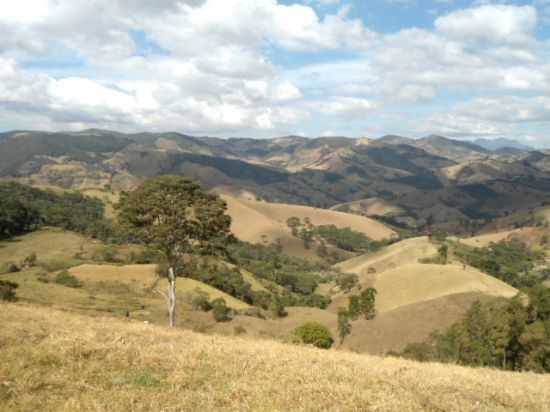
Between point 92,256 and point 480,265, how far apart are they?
149 meters

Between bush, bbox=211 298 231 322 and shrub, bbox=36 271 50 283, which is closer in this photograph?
bush, bbox=211 298 231 322

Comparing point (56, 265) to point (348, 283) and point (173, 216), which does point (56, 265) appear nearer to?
point (348, 283)

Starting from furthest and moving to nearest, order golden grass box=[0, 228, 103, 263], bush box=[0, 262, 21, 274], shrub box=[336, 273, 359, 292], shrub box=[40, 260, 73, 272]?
shrub box=[336, 273, 359, 292], golden grass box=[0, 228, 103, 263], shrub box=[40, 260, 73, 272], bush box=[0, 262, 21, 274]

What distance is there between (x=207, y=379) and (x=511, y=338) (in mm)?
48942

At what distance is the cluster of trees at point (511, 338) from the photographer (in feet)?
165

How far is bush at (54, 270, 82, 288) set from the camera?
111m

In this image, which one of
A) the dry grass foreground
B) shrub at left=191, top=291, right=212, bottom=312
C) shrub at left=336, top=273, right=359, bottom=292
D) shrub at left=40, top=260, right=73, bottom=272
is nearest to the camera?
the dry grass foreground

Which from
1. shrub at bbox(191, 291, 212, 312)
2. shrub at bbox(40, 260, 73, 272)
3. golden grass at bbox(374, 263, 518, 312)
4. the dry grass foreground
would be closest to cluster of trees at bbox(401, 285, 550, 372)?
the dry grass foreground

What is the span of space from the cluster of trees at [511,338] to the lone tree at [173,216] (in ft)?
105

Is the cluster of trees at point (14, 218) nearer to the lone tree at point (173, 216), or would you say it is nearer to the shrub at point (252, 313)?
the shrub at point (252, 313)

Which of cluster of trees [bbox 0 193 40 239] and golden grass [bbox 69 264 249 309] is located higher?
cluster of trees [bbox 0 193 40 239]

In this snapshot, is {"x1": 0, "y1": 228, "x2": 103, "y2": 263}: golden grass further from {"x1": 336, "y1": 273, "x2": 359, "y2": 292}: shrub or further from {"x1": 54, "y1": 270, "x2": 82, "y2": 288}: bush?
{"x1": 336, "y1": 273, "x2": 359, "y2": 292}: shrub

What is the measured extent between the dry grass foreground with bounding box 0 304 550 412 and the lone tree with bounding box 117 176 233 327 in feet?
47.6

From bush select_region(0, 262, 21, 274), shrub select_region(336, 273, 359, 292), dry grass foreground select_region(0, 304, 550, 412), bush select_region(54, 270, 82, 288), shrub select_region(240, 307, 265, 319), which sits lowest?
shrub select_region(336, 273, 359, 292)
